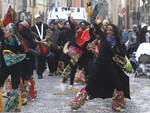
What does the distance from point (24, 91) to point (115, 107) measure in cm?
196

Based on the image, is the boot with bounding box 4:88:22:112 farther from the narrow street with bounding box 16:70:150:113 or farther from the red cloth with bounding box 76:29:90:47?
the red cloth with bounding box 76:29:90:47

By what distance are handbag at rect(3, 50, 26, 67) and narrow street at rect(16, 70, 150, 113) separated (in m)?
1.02

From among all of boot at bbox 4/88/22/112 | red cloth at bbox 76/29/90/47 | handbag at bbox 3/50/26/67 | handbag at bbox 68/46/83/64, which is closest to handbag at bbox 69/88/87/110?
boot at bbox 4/88/22/112

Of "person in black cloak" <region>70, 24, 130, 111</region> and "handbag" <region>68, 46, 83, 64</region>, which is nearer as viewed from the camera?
"person in black cloak" <region>70, 24, 130, 111</region>

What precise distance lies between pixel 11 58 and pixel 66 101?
77.7 inches

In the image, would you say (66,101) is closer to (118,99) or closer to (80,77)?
(118,99)

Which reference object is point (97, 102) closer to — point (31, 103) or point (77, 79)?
point (31, 103)

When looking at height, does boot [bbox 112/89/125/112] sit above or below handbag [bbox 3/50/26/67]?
below

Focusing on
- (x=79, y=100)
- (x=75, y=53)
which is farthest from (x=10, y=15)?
(x=79, y=100)

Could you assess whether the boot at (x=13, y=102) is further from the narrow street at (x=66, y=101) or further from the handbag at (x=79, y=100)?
the handbag at (x=79, y=100)

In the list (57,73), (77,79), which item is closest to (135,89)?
(77,79)

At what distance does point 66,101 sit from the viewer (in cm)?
948

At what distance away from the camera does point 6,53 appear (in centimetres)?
808

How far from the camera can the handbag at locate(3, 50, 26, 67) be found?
802 centimetres
